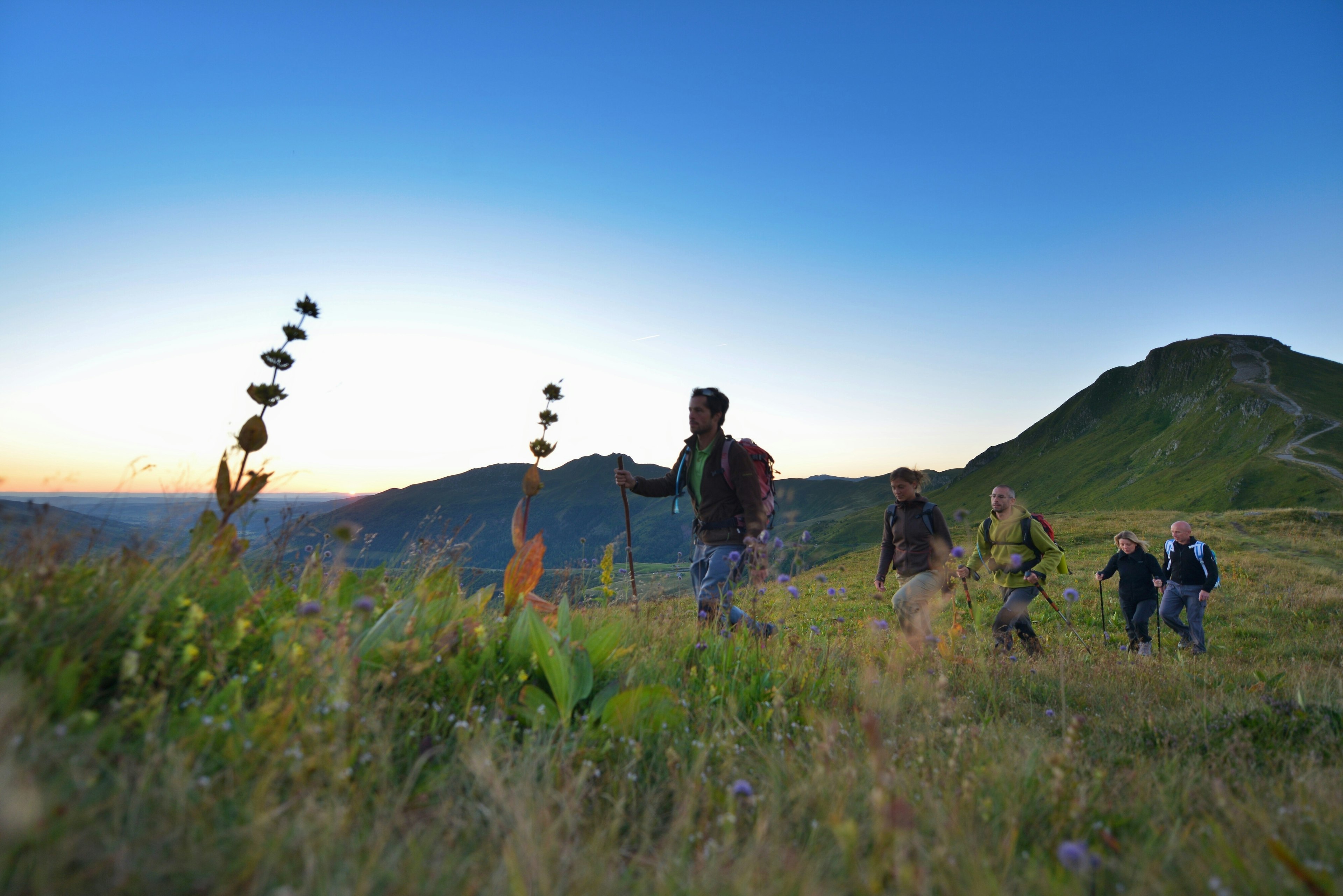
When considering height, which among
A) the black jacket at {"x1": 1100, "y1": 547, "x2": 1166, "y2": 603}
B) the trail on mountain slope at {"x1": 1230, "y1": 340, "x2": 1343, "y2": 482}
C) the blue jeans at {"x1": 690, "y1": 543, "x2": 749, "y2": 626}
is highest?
the trail on mountain slope at {"x1": 1230, "y1": 340, "x2": 1343, "y2": 482}

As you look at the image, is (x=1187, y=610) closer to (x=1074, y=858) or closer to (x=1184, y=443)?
(x=1074, y=858)

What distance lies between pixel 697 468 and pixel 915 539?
313 centimetres

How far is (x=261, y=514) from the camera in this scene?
3965 millimetres

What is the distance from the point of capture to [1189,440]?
124 metres

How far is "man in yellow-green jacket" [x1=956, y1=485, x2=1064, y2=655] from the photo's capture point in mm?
8094

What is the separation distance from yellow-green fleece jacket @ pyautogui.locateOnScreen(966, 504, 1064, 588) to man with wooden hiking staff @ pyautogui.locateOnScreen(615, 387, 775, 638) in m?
4.22

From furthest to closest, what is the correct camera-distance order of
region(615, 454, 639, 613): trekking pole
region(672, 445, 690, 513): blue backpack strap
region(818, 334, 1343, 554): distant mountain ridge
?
region(818, 334, 1343, 554): distant mountain ridge < region(672, 445, 690, 513): blue backpack strap < region(615, 454, 639, 613): trekking pole

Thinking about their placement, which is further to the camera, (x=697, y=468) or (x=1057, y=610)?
(x=1057, y=610)

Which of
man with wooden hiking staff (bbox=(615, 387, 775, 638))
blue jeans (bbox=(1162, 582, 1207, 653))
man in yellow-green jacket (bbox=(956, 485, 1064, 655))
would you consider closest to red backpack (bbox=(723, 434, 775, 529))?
man with wooden hiking staff (bbox=(615, 387, 775, 638))

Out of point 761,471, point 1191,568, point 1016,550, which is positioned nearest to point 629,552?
point 761,471

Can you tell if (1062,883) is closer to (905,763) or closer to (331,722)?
(905,763)

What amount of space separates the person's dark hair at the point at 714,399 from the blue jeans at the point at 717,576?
130 cm

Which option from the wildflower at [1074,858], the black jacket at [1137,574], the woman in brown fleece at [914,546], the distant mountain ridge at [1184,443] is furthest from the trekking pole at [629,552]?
the distant mountain ridge at [1184,443]

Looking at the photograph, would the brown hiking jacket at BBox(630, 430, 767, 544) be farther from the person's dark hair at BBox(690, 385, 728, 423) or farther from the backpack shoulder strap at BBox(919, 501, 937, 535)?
the backpack shoulder strap at BBox(919, 501, 937, 535)
